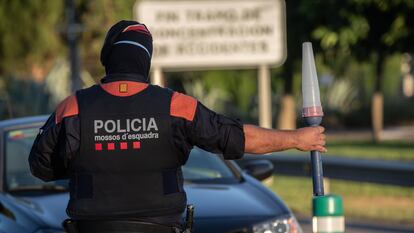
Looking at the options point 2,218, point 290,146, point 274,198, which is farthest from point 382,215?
point 290,146

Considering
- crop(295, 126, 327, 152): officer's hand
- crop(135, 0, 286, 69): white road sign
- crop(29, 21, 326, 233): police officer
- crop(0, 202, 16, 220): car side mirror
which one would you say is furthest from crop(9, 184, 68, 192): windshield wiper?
crop(135, 0, 286, 69): white road sign

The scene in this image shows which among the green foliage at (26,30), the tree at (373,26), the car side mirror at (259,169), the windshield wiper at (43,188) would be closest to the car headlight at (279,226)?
the car side mirror at (259,169)

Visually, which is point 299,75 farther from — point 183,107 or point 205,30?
point 183,107

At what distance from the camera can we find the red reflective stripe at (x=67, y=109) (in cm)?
442

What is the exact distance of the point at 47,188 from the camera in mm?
7312

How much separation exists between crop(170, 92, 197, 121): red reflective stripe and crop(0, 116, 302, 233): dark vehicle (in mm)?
2111

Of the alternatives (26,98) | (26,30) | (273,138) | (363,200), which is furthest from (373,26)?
(26,30)

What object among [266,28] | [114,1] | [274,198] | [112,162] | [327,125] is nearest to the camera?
[112,162]

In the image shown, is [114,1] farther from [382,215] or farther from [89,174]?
[89,174]

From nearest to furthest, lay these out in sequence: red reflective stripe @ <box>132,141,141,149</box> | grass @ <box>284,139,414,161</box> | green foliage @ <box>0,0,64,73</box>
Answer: red reflective stripe @ <box>132,141,141,149</box> → grass @ <box>284,139,414,161</box> → green foliage @ <box>0,0,64,73</box>

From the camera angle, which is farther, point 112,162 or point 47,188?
point 47,188

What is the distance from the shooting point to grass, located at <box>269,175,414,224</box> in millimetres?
13273

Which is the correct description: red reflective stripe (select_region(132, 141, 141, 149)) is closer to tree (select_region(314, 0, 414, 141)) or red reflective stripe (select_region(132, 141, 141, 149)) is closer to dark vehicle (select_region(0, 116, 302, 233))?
dark vehicle (select_region(0, 116, 302, 233))

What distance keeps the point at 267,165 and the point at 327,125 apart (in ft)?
113
